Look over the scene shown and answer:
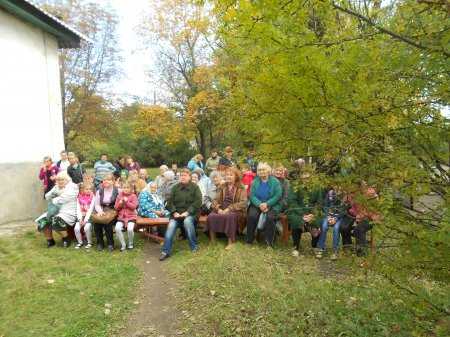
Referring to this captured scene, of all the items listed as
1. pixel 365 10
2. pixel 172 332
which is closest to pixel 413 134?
pixel 365 10

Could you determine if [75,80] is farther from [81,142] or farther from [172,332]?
[172,332]

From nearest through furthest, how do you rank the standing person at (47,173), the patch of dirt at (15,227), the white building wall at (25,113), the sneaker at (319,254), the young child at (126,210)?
the sneaker at (319,254) → the young child at (126,210) → the patch of dirt at (15,227) → the white building wall at (25,113) → the standing person at (47,173)

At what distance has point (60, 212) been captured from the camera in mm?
7672

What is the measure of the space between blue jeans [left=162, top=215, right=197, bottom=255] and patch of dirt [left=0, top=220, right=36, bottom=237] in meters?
4.05

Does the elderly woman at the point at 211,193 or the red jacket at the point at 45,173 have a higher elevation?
the red jacket at the point at 45,173

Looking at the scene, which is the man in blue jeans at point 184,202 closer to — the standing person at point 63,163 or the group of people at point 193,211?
the group of people at point 193,211

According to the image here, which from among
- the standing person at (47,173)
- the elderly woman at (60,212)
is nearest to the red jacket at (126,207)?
the elderly woman at (60,212)

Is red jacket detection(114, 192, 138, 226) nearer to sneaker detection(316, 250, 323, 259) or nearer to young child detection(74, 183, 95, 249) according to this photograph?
young child detection(74, 183, 95, 249)

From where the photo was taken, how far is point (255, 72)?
8.79ft

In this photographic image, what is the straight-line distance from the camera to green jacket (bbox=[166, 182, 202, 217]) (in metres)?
7.43

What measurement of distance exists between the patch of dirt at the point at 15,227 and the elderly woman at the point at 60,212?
5.17 ft

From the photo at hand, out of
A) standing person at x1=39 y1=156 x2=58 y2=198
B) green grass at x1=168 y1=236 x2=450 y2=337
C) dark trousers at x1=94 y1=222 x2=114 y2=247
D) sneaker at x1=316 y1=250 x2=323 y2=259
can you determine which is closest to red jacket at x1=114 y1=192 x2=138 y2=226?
dark trousers at x1=94 y1=222 x2=114 y2=247

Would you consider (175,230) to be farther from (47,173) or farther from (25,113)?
(25,113)

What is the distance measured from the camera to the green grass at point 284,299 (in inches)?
155
